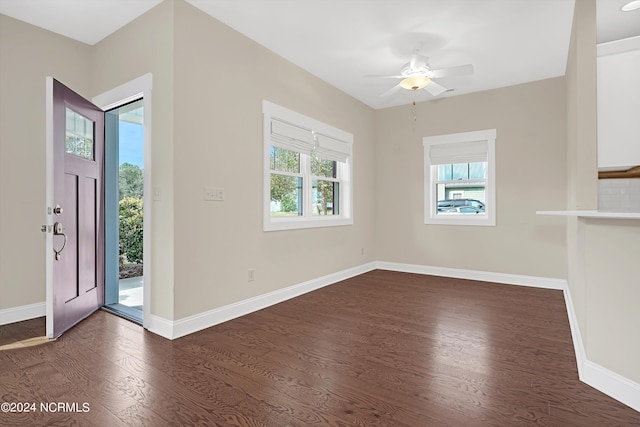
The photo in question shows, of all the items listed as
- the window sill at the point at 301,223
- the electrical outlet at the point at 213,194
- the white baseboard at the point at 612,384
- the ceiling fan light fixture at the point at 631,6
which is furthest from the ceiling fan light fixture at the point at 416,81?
the white baseboard at the point at 612,384

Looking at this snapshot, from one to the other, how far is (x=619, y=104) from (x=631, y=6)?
2.76ft

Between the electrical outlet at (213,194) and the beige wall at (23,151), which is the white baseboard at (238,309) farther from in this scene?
the beige wall at (23,151)

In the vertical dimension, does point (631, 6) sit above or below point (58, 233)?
above

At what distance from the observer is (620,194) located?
325 cm

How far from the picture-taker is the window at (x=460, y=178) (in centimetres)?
491

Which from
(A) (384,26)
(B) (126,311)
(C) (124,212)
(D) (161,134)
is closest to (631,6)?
(A) (384,26)

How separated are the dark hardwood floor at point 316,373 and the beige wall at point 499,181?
4.87 feet

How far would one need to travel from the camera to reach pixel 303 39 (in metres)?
3.44

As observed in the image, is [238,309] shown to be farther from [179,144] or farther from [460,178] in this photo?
[460,178]

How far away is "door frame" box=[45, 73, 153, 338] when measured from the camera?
2.57 meters

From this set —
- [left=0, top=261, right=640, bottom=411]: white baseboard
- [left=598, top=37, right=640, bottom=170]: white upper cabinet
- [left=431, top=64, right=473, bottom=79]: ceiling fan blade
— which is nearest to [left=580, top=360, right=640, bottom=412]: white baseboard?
[left=0, top=261, right=640, bottom=411]: white baseboard

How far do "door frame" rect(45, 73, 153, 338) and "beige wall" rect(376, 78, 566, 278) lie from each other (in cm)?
397

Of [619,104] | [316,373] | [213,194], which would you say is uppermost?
[619,104]

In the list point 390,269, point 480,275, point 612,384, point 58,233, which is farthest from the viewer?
point 390,269
